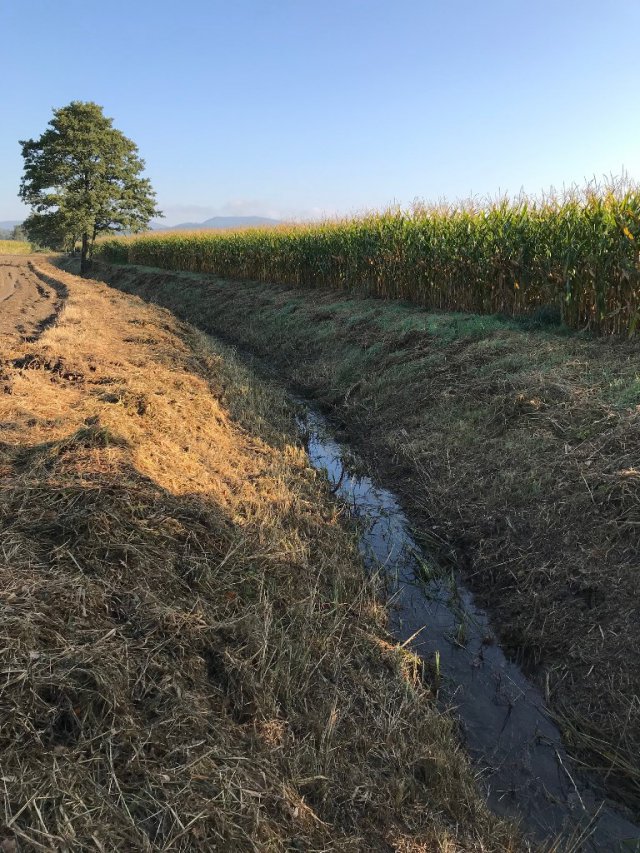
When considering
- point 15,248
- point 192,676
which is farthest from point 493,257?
point 15,248

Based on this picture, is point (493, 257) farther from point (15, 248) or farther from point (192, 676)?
point (15, 248)

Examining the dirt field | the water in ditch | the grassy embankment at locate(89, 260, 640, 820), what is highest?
the dirt field

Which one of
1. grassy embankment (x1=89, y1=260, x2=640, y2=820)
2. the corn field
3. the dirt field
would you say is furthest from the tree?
grassy embankment (x1=89, y1=260, x2=640, y2=820)

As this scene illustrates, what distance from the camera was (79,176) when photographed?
39.2 m

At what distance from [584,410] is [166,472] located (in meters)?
4.91

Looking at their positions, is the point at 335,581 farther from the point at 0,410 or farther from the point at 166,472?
the point at 0,410

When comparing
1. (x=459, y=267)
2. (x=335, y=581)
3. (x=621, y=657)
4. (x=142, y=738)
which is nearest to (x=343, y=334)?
(x=459, y=267)

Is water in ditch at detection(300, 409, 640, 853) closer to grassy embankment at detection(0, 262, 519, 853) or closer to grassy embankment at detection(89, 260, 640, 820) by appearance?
grassy embankment at detection(89, 260, 640, 820)

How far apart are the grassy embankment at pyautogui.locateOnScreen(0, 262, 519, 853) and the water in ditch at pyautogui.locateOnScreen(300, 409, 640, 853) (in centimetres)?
28

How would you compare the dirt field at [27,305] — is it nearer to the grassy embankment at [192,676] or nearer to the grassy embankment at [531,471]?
the grassy embankment at [531,471]

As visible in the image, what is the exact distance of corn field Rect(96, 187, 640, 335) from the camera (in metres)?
9.18

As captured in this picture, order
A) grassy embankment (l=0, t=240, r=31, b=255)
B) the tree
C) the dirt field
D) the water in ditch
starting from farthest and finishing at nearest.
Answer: grassy embankment (l=0, t=240, r=31, b=255) < the tree < the dirt field < the water in ditch

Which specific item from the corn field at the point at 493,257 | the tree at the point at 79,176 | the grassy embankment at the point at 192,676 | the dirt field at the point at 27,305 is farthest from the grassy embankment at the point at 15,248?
the grassy embankment at the point at 192,676

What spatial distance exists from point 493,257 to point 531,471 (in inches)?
295
